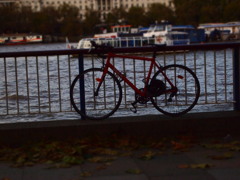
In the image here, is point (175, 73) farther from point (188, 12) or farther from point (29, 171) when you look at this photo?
point (188, 12)

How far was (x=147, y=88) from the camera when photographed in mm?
9367

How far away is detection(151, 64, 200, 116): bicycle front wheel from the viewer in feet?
31.1

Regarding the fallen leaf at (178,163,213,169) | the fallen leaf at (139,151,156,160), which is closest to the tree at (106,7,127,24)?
the fallen leaf at (139,151,156,160)

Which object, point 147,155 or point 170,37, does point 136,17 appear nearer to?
point 170,37

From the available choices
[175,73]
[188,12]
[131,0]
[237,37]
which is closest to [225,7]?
[188,12]

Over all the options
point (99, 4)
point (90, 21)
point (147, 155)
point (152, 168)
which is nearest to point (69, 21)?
point (90, 21)

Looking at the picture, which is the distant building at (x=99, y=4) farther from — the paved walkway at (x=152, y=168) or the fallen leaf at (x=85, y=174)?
the fallen leaf at (x=85, y=174)

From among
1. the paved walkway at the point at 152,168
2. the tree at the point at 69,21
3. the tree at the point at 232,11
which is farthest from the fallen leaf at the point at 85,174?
the tree at the point at 69,21

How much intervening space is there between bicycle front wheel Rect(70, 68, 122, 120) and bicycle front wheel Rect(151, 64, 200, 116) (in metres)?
0.53

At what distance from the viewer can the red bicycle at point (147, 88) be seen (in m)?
9.35

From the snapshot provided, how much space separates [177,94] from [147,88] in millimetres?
538

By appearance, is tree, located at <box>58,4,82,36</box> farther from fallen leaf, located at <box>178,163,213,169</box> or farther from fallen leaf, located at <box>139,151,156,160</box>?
fallen leaf, located at <box>178,163,213,169</box>

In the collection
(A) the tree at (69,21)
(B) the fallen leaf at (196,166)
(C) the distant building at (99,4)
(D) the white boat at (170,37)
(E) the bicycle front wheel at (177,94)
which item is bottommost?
(B) the fallen leaf at (196,166)

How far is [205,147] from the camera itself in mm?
8406
